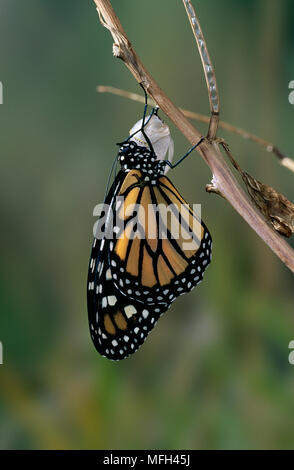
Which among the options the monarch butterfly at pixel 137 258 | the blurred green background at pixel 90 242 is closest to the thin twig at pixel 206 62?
the monarch butterfly at pixel 137 258

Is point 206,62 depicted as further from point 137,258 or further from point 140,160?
point 137,258

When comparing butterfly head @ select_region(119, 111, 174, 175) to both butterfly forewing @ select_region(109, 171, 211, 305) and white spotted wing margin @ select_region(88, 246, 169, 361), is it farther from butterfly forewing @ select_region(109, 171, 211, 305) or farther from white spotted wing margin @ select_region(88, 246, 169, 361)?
white spotted wing margin @ select_region(88, 246, 169, 361)

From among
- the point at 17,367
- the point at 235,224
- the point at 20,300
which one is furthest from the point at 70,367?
the point at 235,224

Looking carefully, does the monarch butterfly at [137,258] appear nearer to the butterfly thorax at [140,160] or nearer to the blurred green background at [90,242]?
the butterfly thorax at [140,160]

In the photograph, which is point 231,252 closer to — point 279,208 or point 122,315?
point 122,315

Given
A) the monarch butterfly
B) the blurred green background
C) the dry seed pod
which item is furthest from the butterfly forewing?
the blurred green background

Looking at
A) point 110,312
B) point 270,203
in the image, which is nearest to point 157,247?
point 110,312
